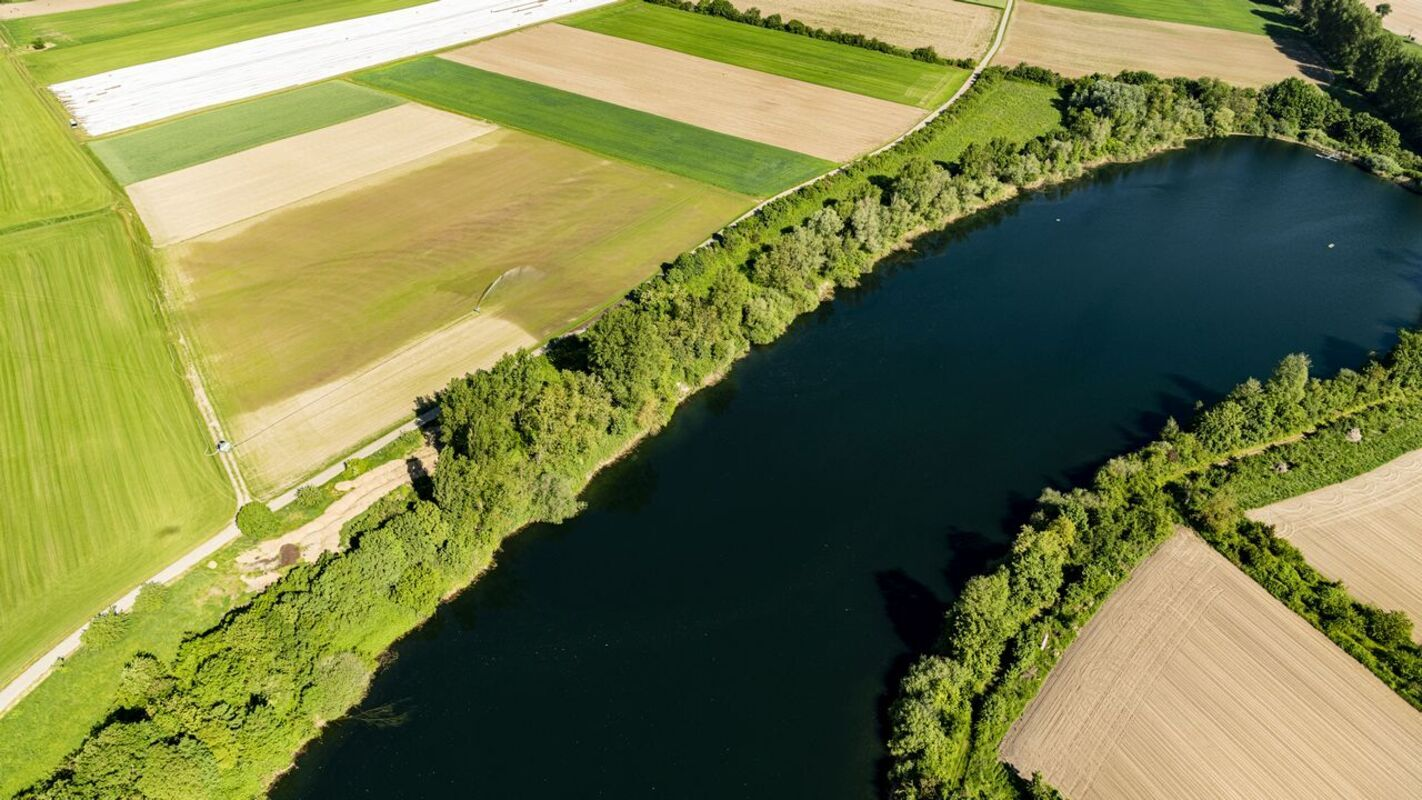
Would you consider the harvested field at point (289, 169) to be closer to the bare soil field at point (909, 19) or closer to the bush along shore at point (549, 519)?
the bush along shore at point (549, 519)

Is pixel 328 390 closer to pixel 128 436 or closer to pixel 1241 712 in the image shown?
pixel 128 436

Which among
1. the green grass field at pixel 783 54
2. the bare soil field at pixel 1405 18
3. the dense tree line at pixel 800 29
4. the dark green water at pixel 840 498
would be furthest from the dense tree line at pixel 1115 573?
the bare soil field at pixel 1405 18

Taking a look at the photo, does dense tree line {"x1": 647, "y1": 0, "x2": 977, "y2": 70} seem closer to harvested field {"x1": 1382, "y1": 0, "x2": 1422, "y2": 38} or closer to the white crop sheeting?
the white crop sheeting

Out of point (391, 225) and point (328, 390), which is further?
point (391, 225)

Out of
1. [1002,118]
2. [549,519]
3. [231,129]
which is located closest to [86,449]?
[549,519]

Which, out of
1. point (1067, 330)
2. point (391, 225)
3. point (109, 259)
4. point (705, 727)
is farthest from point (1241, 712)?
point (109, 259)

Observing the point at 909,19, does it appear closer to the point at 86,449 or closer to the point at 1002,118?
the point at 1002,118

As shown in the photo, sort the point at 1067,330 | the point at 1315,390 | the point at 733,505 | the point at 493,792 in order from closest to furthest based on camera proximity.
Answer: the point at 493,792 → the point at 733,505 → the point at 1315,390 → the point at 1067,330
